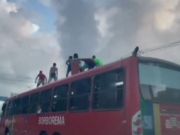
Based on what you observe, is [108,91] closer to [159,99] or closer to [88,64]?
[159,99]

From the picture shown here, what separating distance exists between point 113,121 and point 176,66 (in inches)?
95.4

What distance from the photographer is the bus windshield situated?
7105 millimetres

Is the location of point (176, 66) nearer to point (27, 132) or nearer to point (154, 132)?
point (154, 132)

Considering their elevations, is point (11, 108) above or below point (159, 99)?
above

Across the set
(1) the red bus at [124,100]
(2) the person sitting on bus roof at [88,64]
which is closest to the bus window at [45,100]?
(1) the red bus at [124,100]

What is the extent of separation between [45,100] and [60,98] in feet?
5.02

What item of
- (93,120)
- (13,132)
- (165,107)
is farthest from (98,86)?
(13,132)

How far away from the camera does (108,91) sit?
25.1 feet

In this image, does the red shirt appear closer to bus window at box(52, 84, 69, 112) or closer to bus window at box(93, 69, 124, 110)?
bus window at box(52, 84, 69, 112)

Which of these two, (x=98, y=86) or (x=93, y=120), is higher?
(x=98, y=86)

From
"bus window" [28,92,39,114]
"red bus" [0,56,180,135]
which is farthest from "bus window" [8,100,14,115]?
"red bus" [0,56,180,135]

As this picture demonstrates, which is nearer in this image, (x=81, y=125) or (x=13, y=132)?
(x=81, y=125)

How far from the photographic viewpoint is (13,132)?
15641mm

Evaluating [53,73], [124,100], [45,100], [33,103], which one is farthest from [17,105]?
[124,100]
